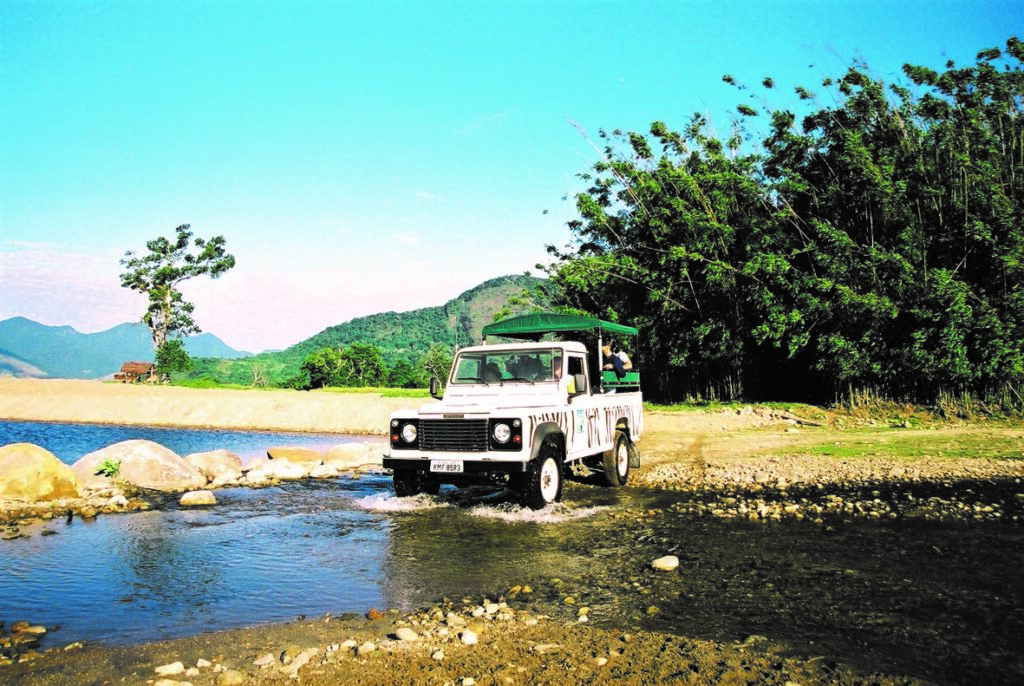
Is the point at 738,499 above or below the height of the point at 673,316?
below

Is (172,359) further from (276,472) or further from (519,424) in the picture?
(519,424)

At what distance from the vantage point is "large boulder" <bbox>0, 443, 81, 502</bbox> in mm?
11078

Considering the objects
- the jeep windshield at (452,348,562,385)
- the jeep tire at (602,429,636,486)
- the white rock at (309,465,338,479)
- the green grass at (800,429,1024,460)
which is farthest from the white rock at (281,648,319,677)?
the green grass at (800,429,1024,460)

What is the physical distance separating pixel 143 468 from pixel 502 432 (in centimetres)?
791

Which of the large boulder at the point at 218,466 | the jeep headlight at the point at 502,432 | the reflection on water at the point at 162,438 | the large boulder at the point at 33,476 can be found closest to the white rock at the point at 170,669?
the jeep headlight at the point at 502,432

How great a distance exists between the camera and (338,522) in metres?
10.1

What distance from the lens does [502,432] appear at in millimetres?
9828

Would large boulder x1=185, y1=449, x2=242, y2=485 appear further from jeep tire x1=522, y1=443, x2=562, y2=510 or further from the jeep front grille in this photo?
jeep tire x1=522, y1=443, x2=562, y2=510

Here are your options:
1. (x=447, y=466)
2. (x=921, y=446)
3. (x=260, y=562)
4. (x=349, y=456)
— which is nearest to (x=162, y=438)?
(x=349, y=456)

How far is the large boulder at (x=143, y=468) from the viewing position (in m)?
13.3

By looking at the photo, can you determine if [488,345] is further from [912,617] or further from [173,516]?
[912,617]

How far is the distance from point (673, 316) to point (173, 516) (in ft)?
64.3

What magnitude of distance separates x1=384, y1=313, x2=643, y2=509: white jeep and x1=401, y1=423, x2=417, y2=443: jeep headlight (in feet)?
0.05

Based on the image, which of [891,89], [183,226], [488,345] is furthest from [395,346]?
[488,345]
